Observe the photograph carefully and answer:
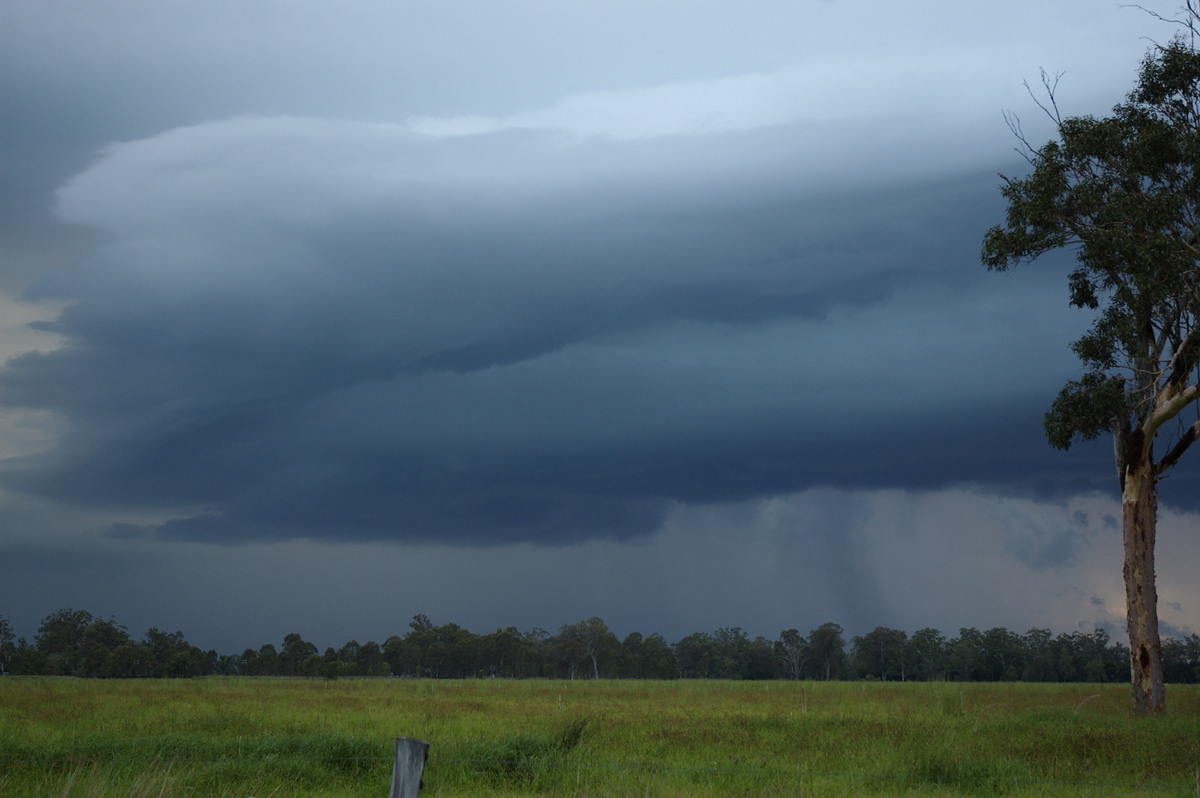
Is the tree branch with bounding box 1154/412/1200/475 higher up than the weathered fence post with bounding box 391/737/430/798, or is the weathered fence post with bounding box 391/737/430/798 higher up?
the tree branch with bounding box 1154/412/1200/475

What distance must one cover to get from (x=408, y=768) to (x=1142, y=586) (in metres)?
24.8

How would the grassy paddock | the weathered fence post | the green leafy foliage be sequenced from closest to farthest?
the weathered fence post, the grassy paddock, the green leafy foliage

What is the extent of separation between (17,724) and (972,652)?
12084cm

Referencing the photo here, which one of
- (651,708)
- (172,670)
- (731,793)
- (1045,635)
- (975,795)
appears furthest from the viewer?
(1045,635)

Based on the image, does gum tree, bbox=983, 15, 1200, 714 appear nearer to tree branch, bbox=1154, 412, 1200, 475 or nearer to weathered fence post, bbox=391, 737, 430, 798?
tree branch, bbox=1154, 412, 1200, 475

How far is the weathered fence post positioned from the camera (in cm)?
731

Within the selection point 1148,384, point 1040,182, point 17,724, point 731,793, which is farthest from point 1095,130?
point 17,724

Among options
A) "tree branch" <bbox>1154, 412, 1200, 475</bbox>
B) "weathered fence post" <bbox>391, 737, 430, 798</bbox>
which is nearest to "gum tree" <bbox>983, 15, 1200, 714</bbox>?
"tree branch" <bbox>1154, 412, 1200, 475</bbox>

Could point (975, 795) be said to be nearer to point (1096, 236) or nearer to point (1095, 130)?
point (1096, 236)

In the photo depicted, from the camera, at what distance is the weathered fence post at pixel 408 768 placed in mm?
7309

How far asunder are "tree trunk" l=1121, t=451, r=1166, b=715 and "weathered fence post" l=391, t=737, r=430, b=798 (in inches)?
971

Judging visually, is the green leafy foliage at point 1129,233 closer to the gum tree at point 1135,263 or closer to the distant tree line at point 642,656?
the gum tree at point 1135,263

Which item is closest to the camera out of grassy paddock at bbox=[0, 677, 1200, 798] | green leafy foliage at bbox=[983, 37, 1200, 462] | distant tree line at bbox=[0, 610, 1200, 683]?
grassy paddock at bbox=[0, 677, 1200, 798]

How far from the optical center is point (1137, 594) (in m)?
25.8
